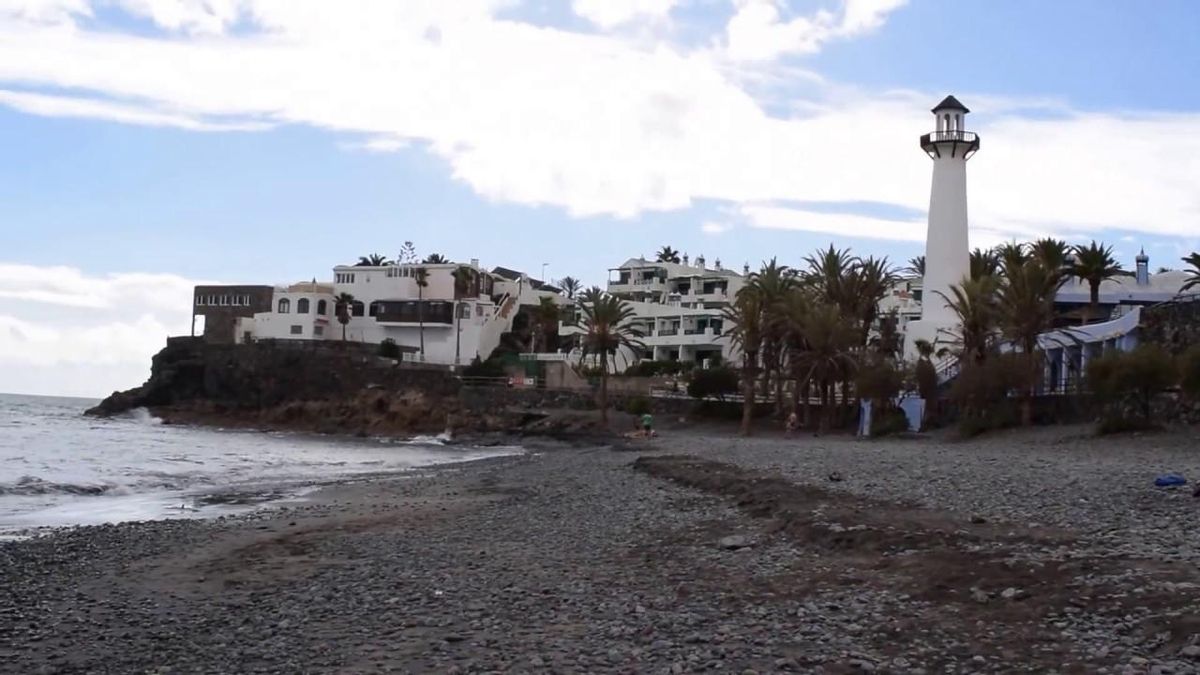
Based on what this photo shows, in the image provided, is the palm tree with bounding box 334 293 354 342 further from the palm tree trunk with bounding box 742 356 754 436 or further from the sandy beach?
the sandy beach

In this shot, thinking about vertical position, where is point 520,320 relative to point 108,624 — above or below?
above

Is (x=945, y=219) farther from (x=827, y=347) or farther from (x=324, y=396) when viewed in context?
(x=324, y=396)

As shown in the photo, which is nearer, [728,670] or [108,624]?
[728,670]

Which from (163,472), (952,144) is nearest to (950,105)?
(952,144)

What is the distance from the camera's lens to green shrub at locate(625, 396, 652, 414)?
236ft

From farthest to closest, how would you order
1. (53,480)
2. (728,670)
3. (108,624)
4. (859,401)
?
(859,401), (53,480), (108,624), (728,670)

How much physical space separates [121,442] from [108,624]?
50.0 m

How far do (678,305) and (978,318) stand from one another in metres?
62.2

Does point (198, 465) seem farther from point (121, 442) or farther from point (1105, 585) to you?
point (1105, 585)

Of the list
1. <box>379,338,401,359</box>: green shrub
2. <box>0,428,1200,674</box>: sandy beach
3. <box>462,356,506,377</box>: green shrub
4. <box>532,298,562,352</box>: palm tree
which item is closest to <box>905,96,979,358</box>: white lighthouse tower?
<box>0,428,1200,674</box>: sandy beach

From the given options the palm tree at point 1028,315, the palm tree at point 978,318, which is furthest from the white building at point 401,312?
the palm tree at point 1028,315

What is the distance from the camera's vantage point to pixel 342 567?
14.5m

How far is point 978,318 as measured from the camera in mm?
47906

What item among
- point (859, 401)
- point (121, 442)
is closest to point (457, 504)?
point (859, 401)
